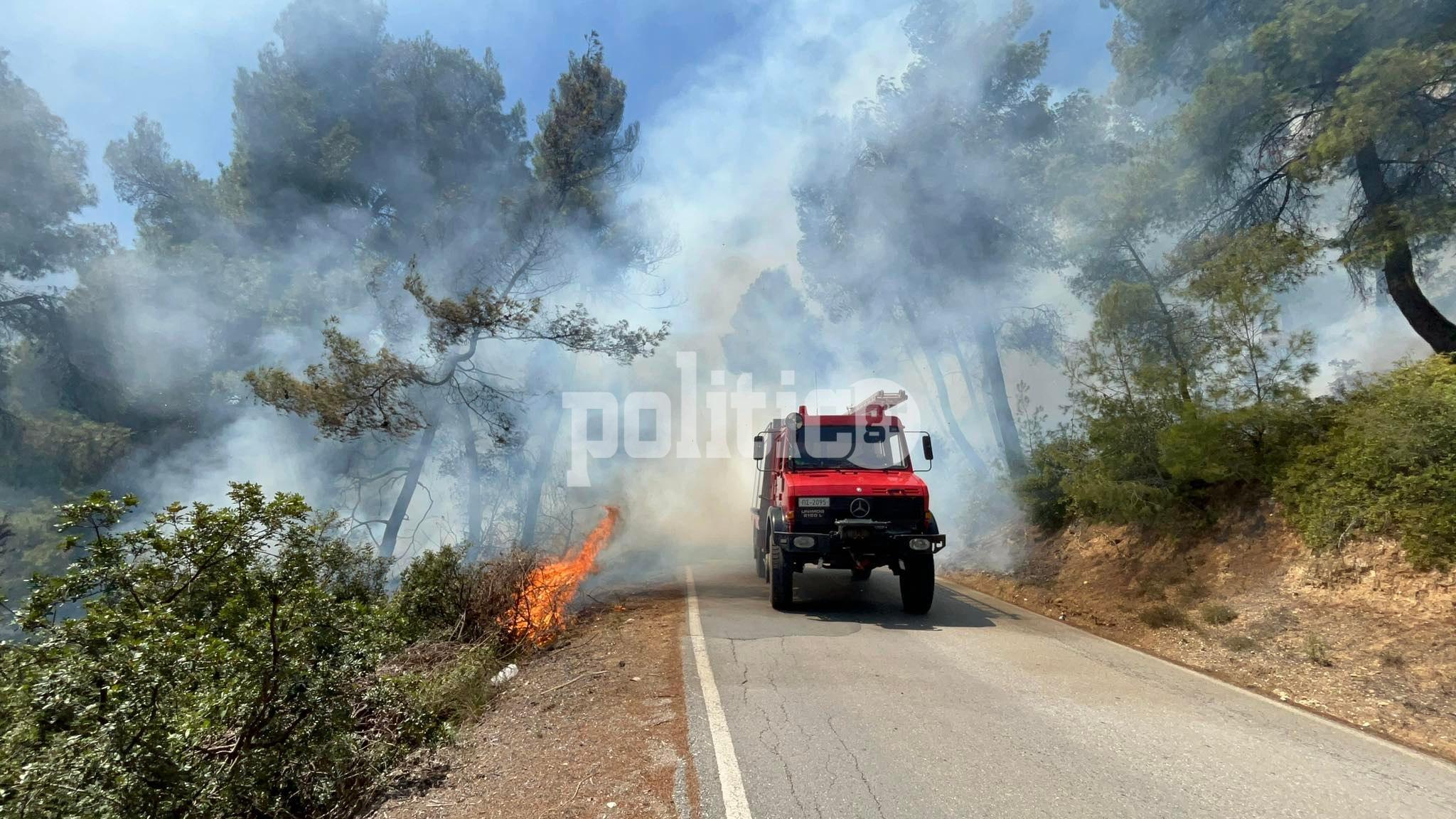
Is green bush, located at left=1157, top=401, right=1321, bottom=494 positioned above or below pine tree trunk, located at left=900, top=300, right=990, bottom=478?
below

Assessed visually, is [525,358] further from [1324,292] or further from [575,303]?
[1324,292]

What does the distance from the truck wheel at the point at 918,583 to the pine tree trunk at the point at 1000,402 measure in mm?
6819

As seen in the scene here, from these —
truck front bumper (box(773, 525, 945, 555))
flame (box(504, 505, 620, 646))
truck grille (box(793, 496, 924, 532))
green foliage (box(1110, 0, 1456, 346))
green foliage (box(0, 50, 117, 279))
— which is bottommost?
flame (box(504, 505, 620, 646))

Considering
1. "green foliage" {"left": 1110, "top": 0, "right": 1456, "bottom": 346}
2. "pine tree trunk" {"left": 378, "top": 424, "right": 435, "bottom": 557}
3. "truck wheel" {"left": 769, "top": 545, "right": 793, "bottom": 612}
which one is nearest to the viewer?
"truck wheel" {"left": 769, "top": 545, "right": 793, "bottom": 612}

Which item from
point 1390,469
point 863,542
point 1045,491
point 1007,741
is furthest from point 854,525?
point 1045,491

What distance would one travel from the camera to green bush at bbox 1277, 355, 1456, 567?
627 cm

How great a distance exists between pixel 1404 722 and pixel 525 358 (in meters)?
16.3

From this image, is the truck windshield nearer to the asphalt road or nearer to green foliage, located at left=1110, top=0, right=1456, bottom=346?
the asphalt road

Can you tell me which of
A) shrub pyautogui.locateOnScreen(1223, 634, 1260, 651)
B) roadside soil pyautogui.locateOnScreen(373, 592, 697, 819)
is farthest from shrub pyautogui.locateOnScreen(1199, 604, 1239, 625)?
roadside soil pyautogui.locateOnScreen(373, 592, 697, 819)

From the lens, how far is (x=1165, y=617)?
25.7 feet

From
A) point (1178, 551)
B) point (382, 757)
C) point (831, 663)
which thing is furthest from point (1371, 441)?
point (382, 757)

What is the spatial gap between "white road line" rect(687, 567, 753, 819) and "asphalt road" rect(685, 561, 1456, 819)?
2 centimetres

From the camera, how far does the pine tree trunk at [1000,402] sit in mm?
14539

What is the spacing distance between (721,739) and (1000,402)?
493 inches
